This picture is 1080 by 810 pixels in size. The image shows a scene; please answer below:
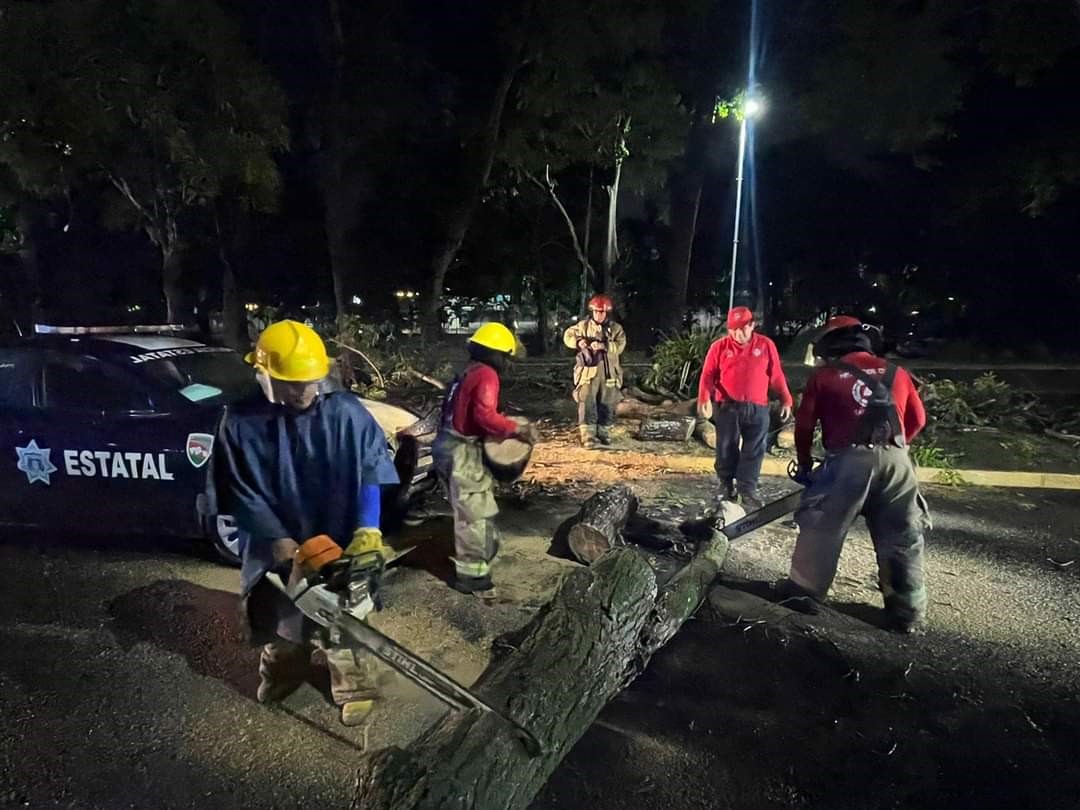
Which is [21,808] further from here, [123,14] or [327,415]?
[123,14]

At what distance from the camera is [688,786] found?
3230 mm

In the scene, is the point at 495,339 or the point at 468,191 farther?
the point at 468,191

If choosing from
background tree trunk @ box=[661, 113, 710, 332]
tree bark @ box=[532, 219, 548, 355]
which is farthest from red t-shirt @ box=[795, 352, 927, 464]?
tree bark @ box=[532, 219, 548, 355]

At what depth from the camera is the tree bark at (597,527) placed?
17.5 feet

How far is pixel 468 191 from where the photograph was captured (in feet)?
58.1

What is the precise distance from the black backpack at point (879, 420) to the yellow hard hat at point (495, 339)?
1.98 m

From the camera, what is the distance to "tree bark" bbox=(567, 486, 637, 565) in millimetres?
5320

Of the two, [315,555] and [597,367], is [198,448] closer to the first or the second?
[315,555]

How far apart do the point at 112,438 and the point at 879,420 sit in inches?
185

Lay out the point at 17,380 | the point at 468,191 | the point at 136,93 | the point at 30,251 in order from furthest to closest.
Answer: the point at 30,251 < the point at 468,191 < the point at 136,93 < the point at 17,380

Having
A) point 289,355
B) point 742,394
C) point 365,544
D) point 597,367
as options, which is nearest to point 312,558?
point 365,544

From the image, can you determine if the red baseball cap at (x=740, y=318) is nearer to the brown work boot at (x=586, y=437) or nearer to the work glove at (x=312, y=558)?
the brown work boot at (x=586, y=437)

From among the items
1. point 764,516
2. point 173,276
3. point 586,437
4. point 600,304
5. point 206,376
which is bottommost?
point 586,437

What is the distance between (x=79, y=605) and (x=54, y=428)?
1.23m
